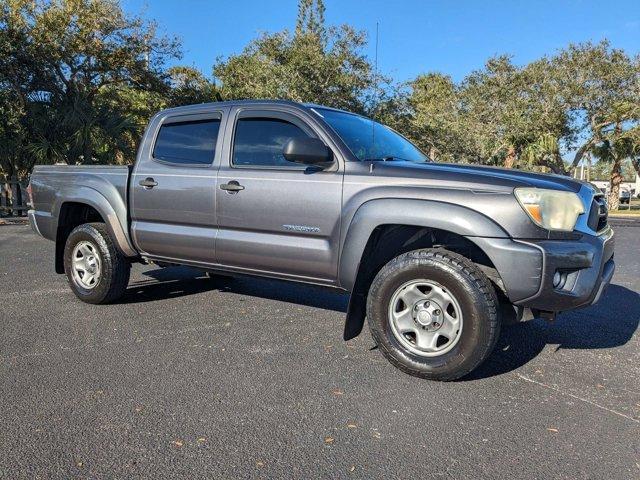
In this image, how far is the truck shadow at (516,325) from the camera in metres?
4.19

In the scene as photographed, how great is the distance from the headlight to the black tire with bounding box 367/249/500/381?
498mm

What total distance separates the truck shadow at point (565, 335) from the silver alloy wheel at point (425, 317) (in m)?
0.32

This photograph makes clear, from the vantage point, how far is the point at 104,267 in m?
5.21

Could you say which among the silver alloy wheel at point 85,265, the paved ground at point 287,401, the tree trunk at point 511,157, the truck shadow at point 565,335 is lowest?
the paved ground at point 287,401

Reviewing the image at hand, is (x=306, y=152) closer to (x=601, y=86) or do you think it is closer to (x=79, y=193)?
(x=79, y=193)

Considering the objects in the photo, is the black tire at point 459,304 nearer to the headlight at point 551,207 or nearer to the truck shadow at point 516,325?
the truck shadow at point 516,325

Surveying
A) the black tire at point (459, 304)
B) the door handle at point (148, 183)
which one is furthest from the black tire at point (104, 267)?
the black tire at point (459, 304)

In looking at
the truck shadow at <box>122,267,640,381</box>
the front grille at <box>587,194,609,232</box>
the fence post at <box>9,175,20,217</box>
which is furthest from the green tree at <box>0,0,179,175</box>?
the front grille at <box>587,194,609,232</box>

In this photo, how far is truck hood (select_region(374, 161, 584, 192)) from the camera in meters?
3.41

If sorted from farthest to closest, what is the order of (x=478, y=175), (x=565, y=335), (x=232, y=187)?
(x=565, y=335)
(x=232, y=187)
(x=478, y=175)

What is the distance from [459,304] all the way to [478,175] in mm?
844

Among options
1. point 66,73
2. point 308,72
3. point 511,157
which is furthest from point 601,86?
point 66,73

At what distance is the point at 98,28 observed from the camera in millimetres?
17438

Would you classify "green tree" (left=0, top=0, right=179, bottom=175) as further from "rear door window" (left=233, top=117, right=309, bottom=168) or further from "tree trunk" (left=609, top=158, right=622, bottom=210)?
"tree trunk" (left=609, top=158, right=622, bottom=210)
